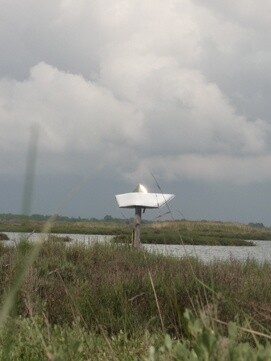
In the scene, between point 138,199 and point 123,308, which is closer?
point 123,308

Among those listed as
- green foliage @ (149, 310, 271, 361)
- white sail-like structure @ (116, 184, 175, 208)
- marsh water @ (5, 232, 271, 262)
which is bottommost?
green foliage @ (149, 310, 271, 361)

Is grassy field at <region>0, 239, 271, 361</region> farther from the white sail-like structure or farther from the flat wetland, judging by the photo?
the white sail-like structure

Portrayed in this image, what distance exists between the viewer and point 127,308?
23.2 ft

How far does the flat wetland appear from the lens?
219 centimetres

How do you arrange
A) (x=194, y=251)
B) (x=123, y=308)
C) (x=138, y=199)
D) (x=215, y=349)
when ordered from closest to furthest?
1. (x=215, y=349)
2. (x=123, y=308)
3. (x=194, y=251)
4. (x=138, y=199)

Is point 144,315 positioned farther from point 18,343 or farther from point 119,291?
point 18,343

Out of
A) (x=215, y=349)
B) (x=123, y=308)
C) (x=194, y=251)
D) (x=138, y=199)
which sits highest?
(x=138, y=199)

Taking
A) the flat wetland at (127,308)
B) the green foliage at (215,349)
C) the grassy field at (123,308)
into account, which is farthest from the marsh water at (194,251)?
the green foliage at (215,349)

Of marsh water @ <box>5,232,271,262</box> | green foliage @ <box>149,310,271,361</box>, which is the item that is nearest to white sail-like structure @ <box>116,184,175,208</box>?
marsh water @ <box>5,232,271,262</box>

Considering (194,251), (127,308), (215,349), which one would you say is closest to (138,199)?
(194,251)

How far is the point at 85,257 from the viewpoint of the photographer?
1250 cm

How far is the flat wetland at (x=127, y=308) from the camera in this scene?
2193mm

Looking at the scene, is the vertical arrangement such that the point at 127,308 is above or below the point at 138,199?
below

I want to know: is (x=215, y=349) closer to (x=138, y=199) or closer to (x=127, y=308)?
(x=127, y=308)
